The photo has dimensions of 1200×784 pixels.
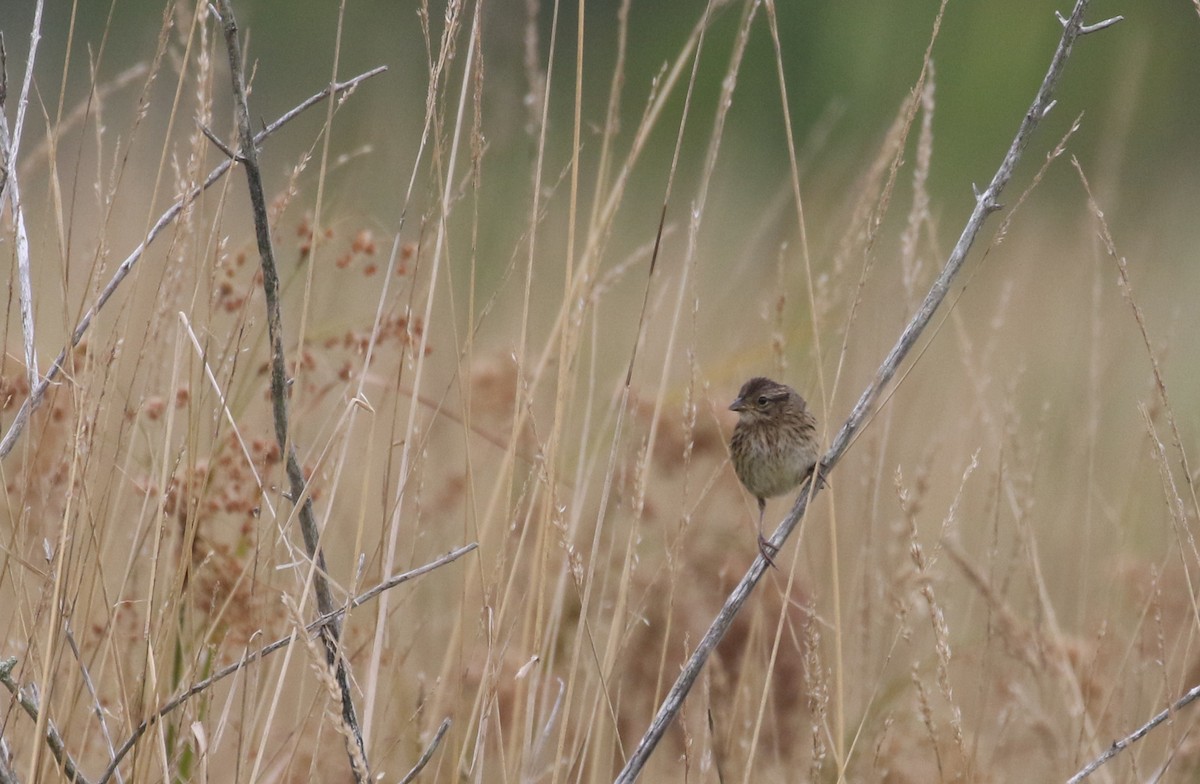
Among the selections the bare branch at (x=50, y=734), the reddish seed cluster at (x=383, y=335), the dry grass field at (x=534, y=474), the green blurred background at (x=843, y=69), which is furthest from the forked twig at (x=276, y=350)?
the green blurred background at (x=843, y=69)

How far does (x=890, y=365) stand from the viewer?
165cm

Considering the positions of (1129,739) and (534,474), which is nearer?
(1129,739)

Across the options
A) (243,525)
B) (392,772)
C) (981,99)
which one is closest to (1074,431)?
(392,772)

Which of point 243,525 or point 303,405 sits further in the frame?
point 303,405

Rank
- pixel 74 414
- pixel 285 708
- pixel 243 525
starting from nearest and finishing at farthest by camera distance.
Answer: pixel 74 414
pixel 243 525
pixel 285 708

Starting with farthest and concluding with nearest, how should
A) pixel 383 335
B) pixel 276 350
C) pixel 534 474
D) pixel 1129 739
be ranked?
1. pixel 383 335
2. pixel 534 474
3. pixel 1129 739
4. pixel 276 350

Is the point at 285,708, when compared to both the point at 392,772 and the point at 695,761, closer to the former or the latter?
the point at 392,772

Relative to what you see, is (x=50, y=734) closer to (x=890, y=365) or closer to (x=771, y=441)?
(x=890, y=365)

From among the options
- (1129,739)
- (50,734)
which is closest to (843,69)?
(1129,739)

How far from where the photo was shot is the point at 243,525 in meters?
2.22

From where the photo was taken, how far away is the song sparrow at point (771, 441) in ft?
9.16

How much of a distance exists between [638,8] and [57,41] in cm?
515

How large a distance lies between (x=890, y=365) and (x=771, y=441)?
120cm

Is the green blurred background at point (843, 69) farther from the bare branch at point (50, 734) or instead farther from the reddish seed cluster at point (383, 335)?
the bare branch at point (50, 734)
